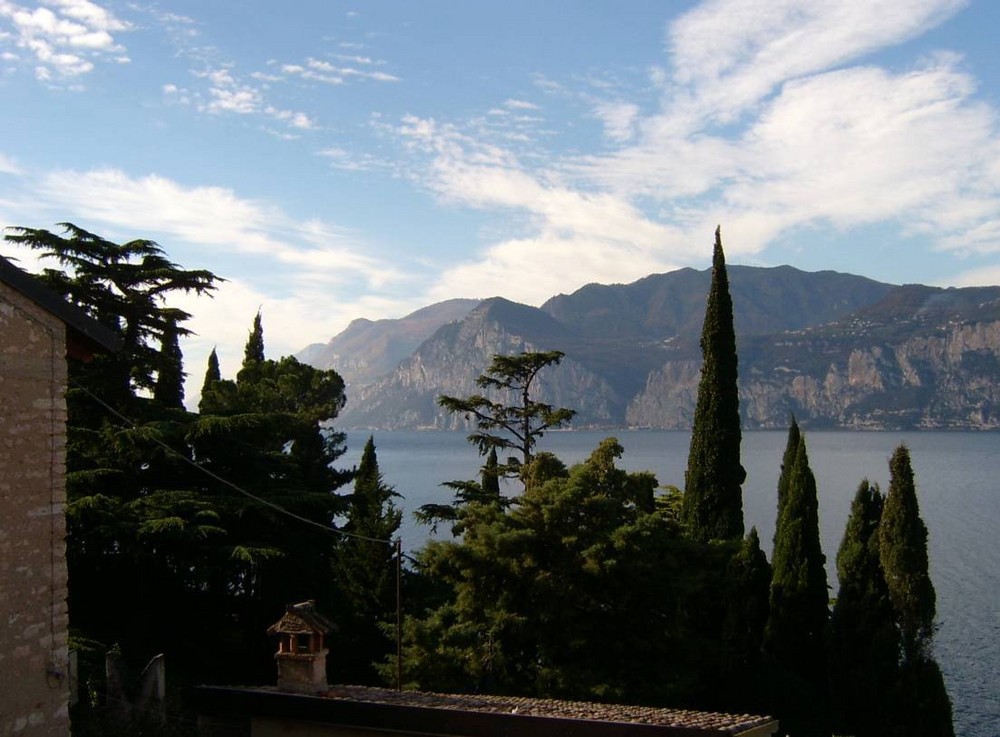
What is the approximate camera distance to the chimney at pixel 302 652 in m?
12.5

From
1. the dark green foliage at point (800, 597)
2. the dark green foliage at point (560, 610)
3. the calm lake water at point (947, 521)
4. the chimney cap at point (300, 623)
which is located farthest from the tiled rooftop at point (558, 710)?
the calm lake water at point (947, 521)

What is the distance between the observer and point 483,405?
28219mm

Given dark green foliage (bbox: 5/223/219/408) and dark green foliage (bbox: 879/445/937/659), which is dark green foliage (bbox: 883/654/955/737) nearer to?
dark green foliage (bbox: 879/445/937/659)

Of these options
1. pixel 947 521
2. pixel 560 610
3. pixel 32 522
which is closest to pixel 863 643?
pixel 560 610

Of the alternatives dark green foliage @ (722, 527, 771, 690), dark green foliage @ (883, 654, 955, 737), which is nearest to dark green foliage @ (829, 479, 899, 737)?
dark green foliage @ (883, 654, 955, 737)

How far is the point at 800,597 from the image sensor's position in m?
25.4

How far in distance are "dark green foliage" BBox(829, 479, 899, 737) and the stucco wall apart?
19.5 m

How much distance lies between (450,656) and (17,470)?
37.4 feet

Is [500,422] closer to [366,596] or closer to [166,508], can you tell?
[366,596]

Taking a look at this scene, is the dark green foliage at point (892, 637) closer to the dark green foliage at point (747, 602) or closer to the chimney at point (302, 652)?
the dark green foliage at point (747, 602)

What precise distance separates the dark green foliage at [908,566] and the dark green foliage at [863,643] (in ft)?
1.54

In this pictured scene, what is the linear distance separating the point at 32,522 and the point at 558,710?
6858 mm

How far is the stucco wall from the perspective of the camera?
28.1 feet

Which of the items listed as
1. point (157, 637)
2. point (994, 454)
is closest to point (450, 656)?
point (157, 637)
